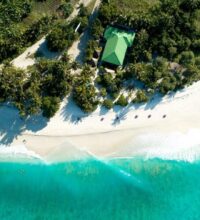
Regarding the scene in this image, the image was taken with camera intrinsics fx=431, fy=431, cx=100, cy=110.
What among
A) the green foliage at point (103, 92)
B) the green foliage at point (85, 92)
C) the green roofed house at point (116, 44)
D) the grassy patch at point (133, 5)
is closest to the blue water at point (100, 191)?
the green foliage at point (85, 92)

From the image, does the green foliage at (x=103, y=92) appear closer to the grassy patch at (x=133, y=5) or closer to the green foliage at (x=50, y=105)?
the green foliage at (x=50, y=105)

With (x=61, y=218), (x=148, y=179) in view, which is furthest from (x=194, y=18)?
(x=61, y=218)

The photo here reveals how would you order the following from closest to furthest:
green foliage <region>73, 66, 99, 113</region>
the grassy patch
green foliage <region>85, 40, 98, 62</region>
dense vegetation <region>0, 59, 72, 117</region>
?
dense vegetation <region>0, 59, 72, 117</region>, green foliage <region>73, 66, 99, 113</region>, green foliage <region>85, 40, 98, 62</region>, the grassy patch

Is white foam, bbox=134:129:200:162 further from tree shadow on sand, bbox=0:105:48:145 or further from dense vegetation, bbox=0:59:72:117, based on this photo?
tree shadow on sand, bbox=0:105:48:145

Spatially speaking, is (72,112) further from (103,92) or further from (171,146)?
(171,146)

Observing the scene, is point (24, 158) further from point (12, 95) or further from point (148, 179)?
point (148, 179)

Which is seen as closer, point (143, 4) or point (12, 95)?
point (12, 95)

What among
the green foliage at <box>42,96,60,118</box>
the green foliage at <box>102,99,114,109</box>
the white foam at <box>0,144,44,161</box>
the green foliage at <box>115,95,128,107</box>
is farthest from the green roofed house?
the white foam at <box>0,144,44,161</box>

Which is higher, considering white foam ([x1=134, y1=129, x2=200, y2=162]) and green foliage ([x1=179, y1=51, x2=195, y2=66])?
green foliage ([x1=179, y1=51, x2=195, y2=66])
